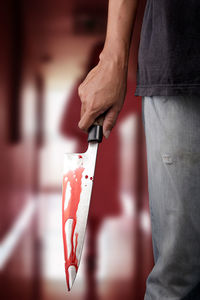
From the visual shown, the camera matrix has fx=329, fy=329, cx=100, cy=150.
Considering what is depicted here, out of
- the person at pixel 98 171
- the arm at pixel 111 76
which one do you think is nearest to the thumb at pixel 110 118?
the arm at pixel 111 76

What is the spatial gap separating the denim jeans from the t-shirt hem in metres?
0.01

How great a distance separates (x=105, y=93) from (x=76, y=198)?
20 cm

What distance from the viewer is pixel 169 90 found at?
542mm

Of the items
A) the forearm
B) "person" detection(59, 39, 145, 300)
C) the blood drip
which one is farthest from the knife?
"person" detection(59, 39, 145, 300)

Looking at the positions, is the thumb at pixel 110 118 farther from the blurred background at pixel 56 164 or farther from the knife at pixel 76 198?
the blurred background at pixel 56 164

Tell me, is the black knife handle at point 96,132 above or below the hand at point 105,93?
below

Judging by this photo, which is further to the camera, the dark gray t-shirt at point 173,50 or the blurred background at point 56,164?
the blurred background at point 56,164

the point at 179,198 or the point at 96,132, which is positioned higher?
the point at 96,132

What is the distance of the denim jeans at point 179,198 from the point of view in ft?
1.78

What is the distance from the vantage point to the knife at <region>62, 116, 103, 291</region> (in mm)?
604

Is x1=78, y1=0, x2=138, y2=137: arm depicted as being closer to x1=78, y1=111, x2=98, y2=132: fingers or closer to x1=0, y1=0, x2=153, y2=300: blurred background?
x1=78, y1=111, x2=98, y2=132: fingers

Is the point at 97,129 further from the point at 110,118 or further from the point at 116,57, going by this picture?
the point at 116,57

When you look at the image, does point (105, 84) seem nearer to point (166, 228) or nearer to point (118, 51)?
point (118, 51)

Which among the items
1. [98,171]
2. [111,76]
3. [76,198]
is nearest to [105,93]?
[111,76]
